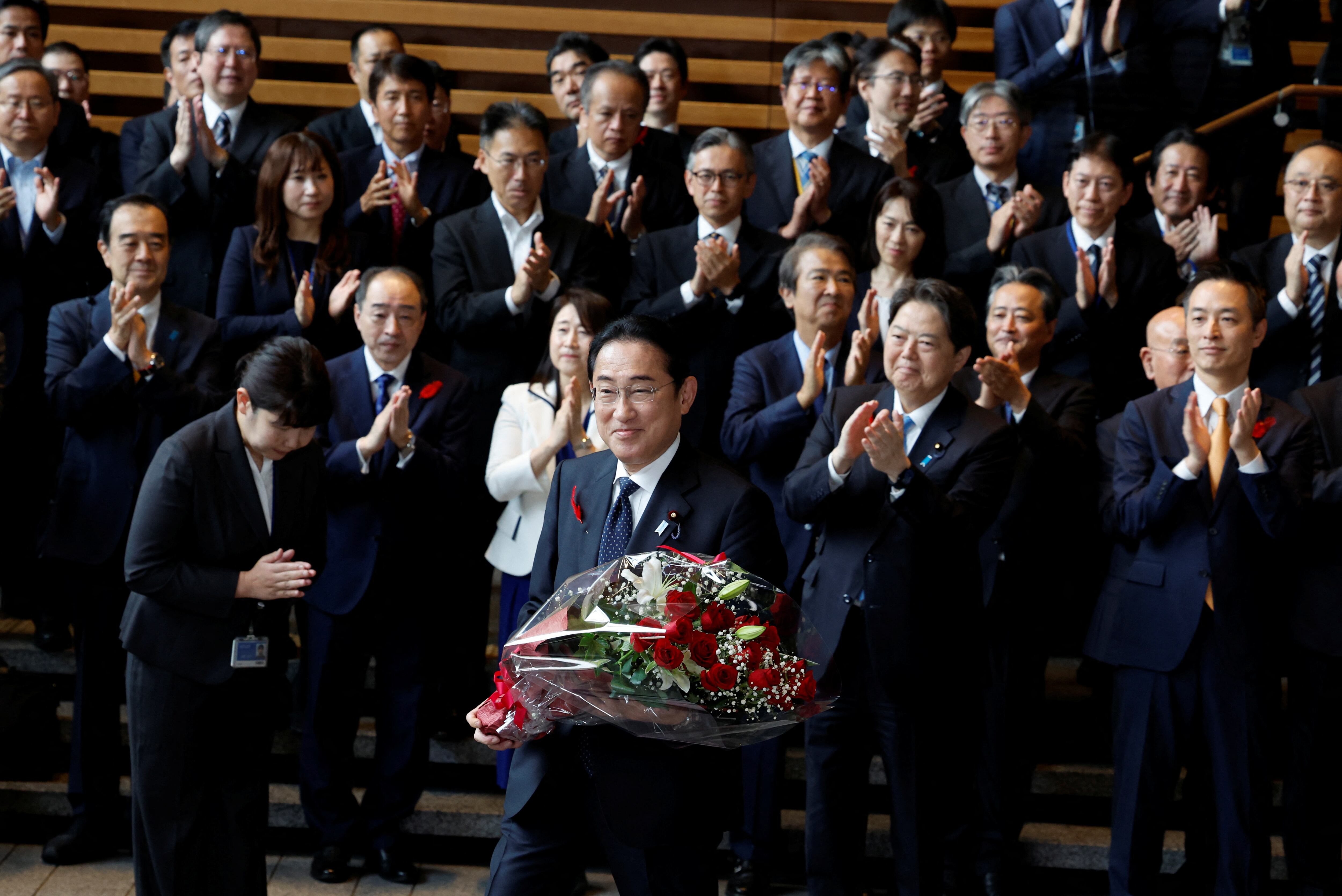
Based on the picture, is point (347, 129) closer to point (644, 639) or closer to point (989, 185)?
point (989, 185)

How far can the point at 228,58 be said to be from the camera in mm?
5340

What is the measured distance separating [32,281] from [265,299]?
2.84 ft

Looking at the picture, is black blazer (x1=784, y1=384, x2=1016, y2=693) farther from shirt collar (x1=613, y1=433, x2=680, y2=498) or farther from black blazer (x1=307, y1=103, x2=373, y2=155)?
black blazer (x1=307, y1=103, x2=373, y2=155)

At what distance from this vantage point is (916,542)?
3.55 metres

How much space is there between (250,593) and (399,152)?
252 centimetres

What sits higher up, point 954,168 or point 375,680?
point 954,168

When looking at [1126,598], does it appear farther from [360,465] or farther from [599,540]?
[360,465]

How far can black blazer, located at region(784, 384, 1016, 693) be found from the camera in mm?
3541

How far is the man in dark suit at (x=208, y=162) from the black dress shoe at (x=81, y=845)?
1.90m

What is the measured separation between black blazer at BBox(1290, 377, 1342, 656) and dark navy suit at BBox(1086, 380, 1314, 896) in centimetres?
8

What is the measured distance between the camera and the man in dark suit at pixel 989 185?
502 cm

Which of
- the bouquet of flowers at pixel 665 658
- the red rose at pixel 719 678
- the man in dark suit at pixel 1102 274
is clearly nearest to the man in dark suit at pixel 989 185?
the man in dark suit at pixel 1102 274

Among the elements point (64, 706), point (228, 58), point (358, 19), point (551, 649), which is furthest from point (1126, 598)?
point (358, 19)

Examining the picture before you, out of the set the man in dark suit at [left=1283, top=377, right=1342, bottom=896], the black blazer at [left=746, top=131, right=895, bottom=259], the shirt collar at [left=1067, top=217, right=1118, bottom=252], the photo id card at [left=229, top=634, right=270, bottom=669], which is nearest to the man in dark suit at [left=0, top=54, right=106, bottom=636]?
the photo id card at [left=229, top=634, right=270, bottom=669]
